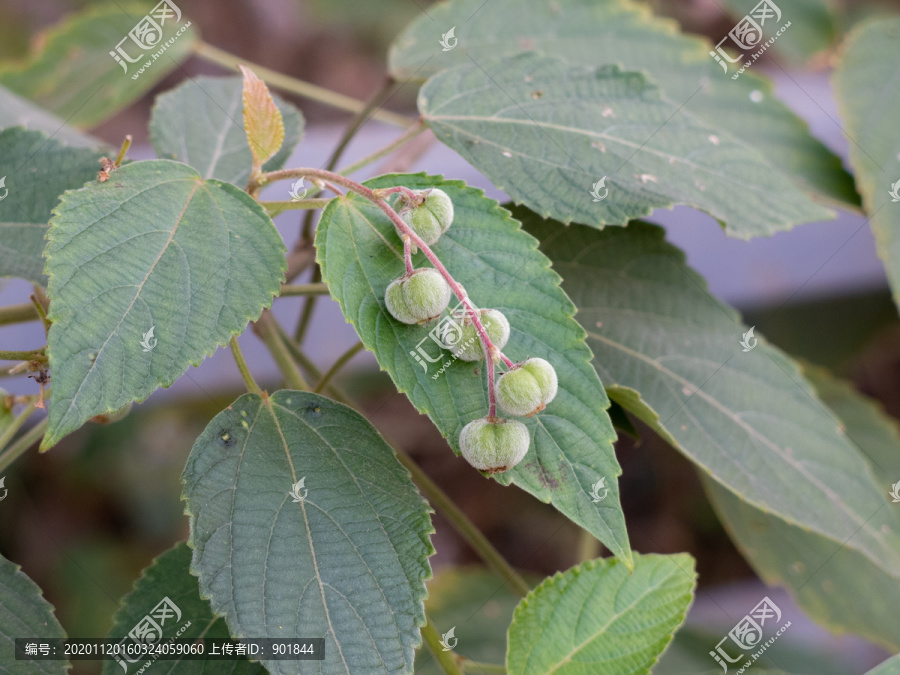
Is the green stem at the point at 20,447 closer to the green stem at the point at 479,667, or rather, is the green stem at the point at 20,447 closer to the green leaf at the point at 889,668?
the green stem at the point at 479,667

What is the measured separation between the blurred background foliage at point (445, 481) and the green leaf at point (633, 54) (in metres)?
0.42

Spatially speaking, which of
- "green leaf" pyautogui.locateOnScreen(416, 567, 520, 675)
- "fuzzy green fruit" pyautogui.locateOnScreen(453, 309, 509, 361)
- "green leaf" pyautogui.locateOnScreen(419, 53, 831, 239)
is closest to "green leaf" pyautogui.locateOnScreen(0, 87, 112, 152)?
"green leaf" pyautogui.locateOnScreen(419, 53, 831, 239)

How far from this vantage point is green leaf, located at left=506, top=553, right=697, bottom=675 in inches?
26.1

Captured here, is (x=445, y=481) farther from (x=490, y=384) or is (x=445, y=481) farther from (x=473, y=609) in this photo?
(x=490, y=384)

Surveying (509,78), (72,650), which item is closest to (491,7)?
(509,78)

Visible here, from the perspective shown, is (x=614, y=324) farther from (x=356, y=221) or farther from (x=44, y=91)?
(x=44, y=91)

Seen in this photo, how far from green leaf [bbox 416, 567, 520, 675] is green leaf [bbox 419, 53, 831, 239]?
814 millimetres

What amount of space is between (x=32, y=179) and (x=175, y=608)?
1.56ft

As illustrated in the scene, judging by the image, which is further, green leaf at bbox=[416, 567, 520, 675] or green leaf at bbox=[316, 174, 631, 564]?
green leaf at bbox=[416, 567, 520, 675]

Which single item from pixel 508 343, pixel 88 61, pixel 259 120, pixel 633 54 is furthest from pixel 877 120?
pixel 88 61

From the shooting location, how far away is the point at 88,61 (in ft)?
4.18

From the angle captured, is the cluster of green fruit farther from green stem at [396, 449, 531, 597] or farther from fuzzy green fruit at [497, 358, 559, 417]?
green stem at [396, 449, 531, 597]

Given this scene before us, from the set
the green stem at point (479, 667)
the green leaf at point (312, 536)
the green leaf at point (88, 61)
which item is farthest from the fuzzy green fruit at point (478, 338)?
the green leaf at point (88, 61)

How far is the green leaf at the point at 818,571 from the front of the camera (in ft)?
3.33
